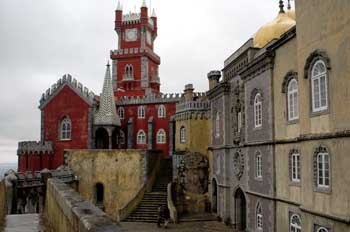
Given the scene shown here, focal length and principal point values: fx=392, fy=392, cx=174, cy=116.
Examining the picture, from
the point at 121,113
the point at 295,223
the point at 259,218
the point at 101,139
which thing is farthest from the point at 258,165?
the point at 121,113

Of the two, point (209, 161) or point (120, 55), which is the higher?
point (120, 55)

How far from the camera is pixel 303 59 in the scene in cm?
1266

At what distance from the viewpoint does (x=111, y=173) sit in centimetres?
3056

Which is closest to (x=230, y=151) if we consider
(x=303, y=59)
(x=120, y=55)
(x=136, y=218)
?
(x=136, y=218)

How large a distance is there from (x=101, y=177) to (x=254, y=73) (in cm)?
1650

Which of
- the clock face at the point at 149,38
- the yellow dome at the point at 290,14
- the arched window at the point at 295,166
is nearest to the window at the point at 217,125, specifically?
the yellow dome at the point at 290,14

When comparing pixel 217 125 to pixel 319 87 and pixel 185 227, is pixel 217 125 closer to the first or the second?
pixel 185 227

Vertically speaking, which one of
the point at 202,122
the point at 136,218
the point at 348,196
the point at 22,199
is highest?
the point at 202,122

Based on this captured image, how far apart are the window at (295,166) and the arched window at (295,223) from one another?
1390 millimetres

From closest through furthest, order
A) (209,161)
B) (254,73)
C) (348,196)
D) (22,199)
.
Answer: (348,196) < (254,73) < (22,199) < (209,161)

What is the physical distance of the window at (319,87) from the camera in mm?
11570

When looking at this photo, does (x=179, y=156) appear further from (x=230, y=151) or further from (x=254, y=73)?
(x=254, y=73)

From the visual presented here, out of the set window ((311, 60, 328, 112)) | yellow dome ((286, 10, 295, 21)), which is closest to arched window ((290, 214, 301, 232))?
window ((311, 60, 328, 112))

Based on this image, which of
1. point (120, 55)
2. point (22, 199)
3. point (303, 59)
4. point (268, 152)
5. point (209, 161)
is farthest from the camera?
point (120, 55)
